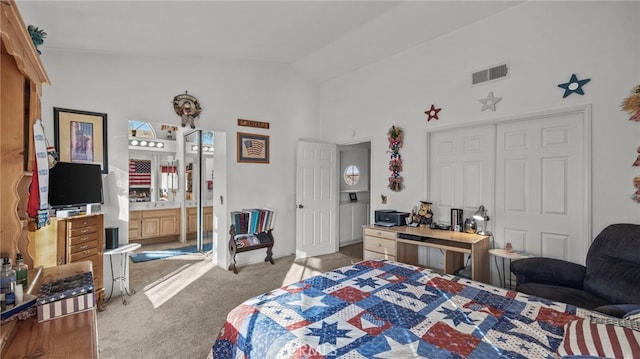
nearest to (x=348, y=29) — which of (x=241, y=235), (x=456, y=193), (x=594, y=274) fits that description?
(x=456, y=193)

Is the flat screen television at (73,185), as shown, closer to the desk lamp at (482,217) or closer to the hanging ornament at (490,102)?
the desk lamp at (482,217)

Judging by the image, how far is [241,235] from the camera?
4.04 metres

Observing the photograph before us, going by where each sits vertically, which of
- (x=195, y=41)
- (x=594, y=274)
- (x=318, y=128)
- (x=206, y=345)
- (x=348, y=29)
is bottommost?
(x=206, y=345)

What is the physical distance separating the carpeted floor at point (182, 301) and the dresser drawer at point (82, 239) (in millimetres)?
727

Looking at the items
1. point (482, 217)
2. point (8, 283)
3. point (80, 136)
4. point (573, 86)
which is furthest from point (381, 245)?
point (80, 136)

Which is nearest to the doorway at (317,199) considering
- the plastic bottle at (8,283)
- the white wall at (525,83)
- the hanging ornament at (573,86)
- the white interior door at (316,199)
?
the white interior door at (316,199)

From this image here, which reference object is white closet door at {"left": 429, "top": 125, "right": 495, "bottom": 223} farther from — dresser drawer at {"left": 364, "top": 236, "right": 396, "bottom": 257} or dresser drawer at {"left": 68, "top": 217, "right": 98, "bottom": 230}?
dresser drawer at {"left": 68, "top": 217, "right": 98, "bottom": 230}

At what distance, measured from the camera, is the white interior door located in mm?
4664

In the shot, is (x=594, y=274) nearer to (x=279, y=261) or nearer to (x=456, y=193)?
(x=456, y=193)

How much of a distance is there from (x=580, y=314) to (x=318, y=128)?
14.1 ft

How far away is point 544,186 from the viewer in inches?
112

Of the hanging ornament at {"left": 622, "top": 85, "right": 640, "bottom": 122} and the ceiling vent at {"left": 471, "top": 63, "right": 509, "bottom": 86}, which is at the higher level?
the ceiling vent at {"left": 471, "top": 63, "right": 509, "bottom": 86}

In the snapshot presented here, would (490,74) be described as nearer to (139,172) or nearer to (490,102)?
(490,102)

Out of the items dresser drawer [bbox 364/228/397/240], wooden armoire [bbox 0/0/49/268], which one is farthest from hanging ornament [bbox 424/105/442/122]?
wooden armoire [bbox 0/0/49/268]
